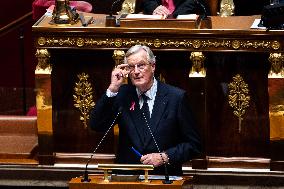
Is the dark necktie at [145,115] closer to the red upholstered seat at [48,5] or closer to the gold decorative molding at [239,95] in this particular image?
the gold decorative molding at [239,95]

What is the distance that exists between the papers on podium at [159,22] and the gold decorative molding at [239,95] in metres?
0.43

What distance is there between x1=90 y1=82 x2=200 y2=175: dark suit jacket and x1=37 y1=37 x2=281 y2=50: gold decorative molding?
993 mm

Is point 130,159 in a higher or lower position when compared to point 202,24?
lower

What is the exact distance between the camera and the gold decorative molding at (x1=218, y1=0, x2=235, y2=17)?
26.0ft

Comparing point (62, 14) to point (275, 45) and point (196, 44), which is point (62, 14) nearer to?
point (196, 44)

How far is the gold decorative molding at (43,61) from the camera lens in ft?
24.3

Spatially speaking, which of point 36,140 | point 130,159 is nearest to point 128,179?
point 130,159

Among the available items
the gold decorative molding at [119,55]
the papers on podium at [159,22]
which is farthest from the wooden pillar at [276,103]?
the gold decorative molding at [119,55]

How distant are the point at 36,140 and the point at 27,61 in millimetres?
1881

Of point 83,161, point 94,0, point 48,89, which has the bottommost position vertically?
point 83,161

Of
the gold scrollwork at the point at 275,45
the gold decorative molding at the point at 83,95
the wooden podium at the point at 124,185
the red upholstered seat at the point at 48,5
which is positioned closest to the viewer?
the wooden podium at the point at 124,185

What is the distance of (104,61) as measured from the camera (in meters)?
7.48

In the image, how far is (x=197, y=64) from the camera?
288 inches

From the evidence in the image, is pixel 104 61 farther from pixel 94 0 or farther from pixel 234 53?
pixel 94 0
